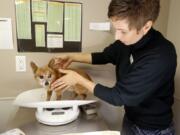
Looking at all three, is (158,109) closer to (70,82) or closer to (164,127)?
(164,127)

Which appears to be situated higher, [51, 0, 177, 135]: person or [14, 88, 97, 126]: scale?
[51, 0, 177, 135]: person

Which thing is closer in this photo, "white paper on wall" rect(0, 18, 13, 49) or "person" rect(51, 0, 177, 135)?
"person" rect(51, 0, 177, 135)

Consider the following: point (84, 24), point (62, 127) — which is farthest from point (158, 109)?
point (84, 24)

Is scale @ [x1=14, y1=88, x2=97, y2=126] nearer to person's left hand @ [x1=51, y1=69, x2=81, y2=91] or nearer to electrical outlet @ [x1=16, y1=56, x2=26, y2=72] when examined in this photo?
person's left hand @ [x1=51, y1=69, x2=81, y2=91]

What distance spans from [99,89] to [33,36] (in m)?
0.59

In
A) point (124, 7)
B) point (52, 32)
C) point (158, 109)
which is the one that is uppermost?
point (124, 7)

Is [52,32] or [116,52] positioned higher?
[52,32]

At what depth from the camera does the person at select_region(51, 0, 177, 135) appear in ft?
3.04

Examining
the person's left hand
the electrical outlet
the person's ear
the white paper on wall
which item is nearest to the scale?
the person's left hand

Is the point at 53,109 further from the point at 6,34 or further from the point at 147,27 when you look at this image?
the point at 147,27

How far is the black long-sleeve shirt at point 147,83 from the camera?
96 centimetres

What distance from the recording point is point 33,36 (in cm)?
139

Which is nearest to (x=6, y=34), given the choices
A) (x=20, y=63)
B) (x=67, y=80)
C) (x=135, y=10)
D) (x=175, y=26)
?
(x=20, y=63)

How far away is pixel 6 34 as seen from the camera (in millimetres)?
1346
